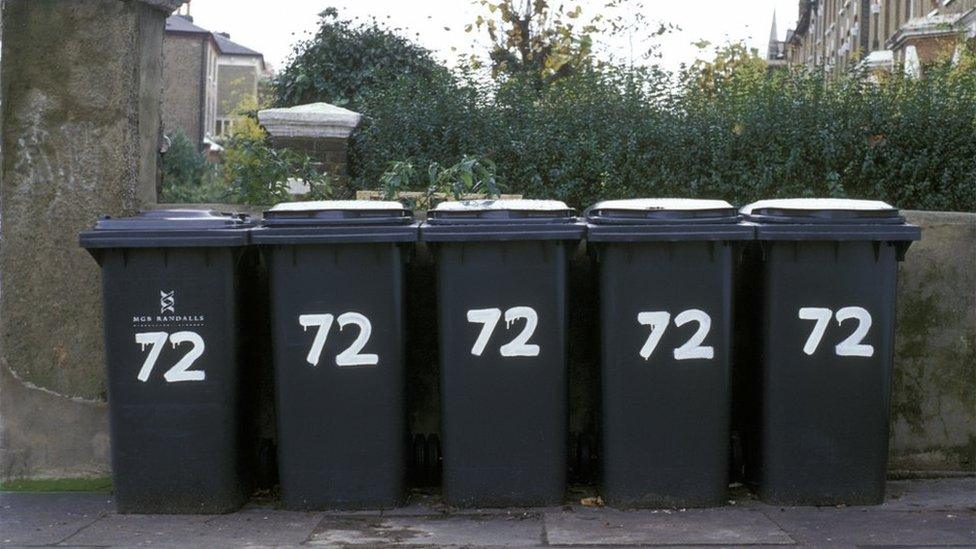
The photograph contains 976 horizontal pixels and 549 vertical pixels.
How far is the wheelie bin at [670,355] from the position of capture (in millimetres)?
5445

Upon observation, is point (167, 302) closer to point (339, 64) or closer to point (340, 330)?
point (340, 330)

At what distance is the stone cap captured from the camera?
11.0 metres

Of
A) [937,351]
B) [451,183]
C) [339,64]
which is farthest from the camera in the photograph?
[339,64]

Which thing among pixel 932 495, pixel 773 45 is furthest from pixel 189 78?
pixel 932 495

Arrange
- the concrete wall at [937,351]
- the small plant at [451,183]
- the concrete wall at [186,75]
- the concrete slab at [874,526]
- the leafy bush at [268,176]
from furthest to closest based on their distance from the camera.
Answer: the concrete wall at [186,75] < the leafy bush at [268,176] < the small plant at [451,183] < the concrete wall at [937,351] < the concrete slab at [874,526]

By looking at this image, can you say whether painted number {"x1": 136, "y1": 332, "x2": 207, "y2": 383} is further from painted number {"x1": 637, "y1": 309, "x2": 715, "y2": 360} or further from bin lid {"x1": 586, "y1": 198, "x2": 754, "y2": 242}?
painted number {"x1": 637, "y1": 309, "x2": 715, "y2": 360}

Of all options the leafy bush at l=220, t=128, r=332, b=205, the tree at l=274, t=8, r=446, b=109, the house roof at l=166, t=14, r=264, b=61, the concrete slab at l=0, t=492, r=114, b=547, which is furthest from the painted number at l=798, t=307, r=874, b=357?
the house roof at l=166, t=14, r=264, b=61

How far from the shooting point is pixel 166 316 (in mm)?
5434

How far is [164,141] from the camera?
7.10m

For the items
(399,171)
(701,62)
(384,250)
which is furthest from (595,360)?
(701,62)

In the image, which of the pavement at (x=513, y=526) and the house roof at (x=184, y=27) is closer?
the pavement at (x=513, y=526)

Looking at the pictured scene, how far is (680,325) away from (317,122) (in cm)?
653

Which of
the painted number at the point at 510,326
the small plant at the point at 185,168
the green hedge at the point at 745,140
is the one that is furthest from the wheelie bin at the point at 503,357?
the small plant at the point at 185,168

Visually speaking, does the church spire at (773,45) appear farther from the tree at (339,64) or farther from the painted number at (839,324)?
the painted number at (839,324)
